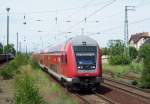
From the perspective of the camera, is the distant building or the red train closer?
the red train

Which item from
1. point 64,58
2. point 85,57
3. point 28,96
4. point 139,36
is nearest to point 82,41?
point 85,57

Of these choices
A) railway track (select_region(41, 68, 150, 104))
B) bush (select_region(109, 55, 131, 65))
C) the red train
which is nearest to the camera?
railway track (select_region(41, 68, 150, 104))

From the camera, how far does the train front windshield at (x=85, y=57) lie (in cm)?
2102

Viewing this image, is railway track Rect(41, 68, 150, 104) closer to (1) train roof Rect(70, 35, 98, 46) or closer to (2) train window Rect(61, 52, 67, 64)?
(2) train window Rect(61, 52, 67, 64)

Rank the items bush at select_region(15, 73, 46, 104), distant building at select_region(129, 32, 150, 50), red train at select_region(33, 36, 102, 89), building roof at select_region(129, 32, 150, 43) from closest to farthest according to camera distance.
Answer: bush at select_region(15, 73, 46, 104) < red train at select_region(33, 36, 102, 89) < distant building at select_region(129, 32, 150, 50) < building roof at select_region(129, 32, 150, 43)

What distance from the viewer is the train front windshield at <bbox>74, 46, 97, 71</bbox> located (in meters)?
21.0

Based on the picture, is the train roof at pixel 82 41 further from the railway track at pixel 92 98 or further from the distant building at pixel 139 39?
the distant building at pixel 139 39

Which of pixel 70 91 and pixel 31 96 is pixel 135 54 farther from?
pixel 31 96

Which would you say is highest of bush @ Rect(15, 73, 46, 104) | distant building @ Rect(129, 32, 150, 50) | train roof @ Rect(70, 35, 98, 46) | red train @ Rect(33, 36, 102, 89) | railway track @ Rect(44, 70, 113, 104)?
distant building @ Rect(129, 32, 150, 50)

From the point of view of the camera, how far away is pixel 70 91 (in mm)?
22453

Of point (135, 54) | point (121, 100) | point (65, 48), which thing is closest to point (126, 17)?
point (65, 48)

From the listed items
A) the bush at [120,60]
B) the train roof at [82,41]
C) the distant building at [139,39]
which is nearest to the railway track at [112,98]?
the train roof at [82,41]

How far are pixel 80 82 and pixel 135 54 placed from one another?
8569cm

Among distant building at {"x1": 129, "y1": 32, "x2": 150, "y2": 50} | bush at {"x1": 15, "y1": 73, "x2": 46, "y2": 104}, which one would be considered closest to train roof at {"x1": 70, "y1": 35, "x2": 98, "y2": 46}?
bush at {"x1": 15, "y1": 73, "x2": 46, "y2": 104}
